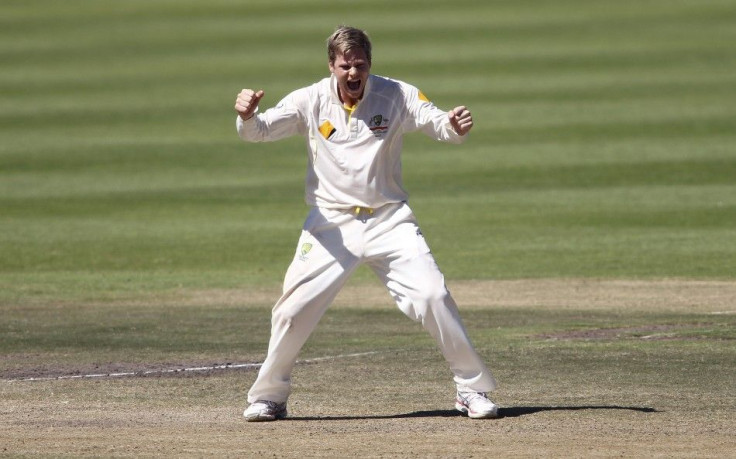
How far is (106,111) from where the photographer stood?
89.9ft

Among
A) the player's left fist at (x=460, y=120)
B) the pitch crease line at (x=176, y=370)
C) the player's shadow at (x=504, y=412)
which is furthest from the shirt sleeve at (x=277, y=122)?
the pitch crease line at (x=176, y=370)

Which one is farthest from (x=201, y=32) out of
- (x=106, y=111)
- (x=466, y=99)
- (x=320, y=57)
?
(x=466, y=99)

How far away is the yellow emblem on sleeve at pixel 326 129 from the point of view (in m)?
7.70

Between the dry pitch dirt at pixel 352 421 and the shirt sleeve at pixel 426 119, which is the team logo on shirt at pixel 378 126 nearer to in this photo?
the shirt sleeve at pixel 426 119

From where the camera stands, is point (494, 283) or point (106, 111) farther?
point (106, 111)

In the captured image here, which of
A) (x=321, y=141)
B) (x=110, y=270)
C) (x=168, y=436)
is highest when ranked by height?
(x=321, y=141)

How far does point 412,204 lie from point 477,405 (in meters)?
13.1

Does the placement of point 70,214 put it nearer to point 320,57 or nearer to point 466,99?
point 466,99

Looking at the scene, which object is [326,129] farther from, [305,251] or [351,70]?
[305,251]

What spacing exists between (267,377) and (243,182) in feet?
49.8

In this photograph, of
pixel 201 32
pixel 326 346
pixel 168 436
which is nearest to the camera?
pixel 168 436

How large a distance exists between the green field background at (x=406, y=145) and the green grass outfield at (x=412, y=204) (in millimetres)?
74

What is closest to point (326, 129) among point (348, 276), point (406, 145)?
point (348, 276)

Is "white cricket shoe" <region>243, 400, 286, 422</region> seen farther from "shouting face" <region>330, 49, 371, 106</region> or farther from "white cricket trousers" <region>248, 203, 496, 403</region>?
"shouting face" <region>330, 49, 371, 106</region>
